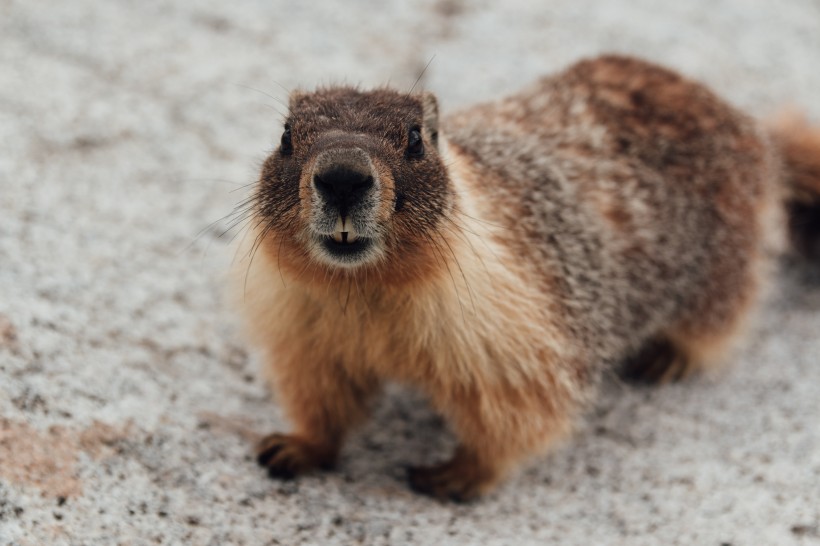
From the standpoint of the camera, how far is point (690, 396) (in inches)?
169

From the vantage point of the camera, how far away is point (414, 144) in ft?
9.85

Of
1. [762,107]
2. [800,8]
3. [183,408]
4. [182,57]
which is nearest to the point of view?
[183,408]

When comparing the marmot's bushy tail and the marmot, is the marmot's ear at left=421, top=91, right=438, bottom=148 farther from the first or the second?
the marmot's bushy tail

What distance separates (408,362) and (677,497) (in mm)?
1249

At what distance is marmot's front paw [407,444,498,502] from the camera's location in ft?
11.5

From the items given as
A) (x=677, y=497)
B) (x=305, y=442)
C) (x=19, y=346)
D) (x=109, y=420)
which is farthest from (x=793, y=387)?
(x=19, y=346)

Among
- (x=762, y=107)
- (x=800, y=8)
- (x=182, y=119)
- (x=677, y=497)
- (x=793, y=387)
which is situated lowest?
(x=677, y=497)

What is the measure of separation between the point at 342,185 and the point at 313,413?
129 centimetres

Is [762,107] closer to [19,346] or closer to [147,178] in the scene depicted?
[147,178]

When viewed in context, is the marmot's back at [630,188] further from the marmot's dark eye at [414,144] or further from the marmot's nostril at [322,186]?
the marmot's nostril at [322,186]

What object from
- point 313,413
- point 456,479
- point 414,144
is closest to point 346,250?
point 414,144

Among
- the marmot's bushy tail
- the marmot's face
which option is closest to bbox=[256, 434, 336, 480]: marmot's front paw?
the marmot's face

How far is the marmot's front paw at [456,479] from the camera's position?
138 inches

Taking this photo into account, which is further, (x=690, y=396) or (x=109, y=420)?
(x=690, y=396)
